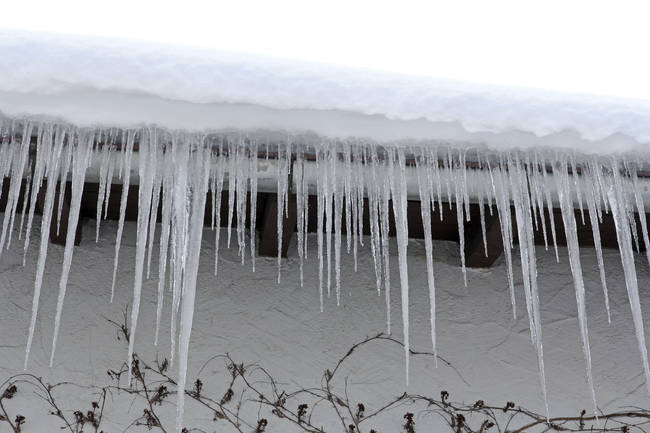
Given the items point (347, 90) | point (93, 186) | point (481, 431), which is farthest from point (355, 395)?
point (347, 90)

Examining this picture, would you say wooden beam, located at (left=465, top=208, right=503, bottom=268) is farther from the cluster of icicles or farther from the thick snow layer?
the cluster of icicles

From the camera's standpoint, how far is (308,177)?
6.07 feet

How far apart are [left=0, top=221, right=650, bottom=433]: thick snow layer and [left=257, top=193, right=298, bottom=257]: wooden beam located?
0.08 m

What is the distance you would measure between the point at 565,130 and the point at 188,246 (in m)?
1.08

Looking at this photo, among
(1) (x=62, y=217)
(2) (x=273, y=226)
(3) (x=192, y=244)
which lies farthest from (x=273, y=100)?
(1) (x=62, y=217)

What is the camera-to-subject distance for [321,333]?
8.77ft

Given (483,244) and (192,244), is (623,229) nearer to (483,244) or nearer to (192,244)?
(483,244)

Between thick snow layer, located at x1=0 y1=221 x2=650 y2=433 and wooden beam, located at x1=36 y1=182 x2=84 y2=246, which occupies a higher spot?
wooden beam, located at x1=36 y1=182 x2=84 y2=246

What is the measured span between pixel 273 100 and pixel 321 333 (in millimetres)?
1335

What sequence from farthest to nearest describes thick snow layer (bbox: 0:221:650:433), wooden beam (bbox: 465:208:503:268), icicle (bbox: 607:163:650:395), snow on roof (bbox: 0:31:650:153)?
thick snow layer (bbox: 0:221:650:433) → wooden beam (bbox: 465:208:503:268) → icicle (bbox: 607:163:650:395) → snow on roof (bbox: 0:31:650:153)

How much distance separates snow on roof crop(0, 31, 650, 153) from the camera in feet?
5.01

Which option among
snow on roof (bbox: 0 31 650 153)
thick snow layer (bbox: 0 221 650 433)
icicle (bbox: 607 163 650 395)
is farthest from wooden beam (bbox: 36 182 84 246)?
icicle (bbox: 607 163 650 395)

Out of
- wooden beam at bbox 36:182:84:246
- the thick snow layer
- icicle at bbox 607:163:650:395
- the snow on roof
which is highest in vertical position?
the snow on roof

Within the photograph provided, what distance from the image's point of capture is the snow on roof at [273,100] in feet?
5.01
